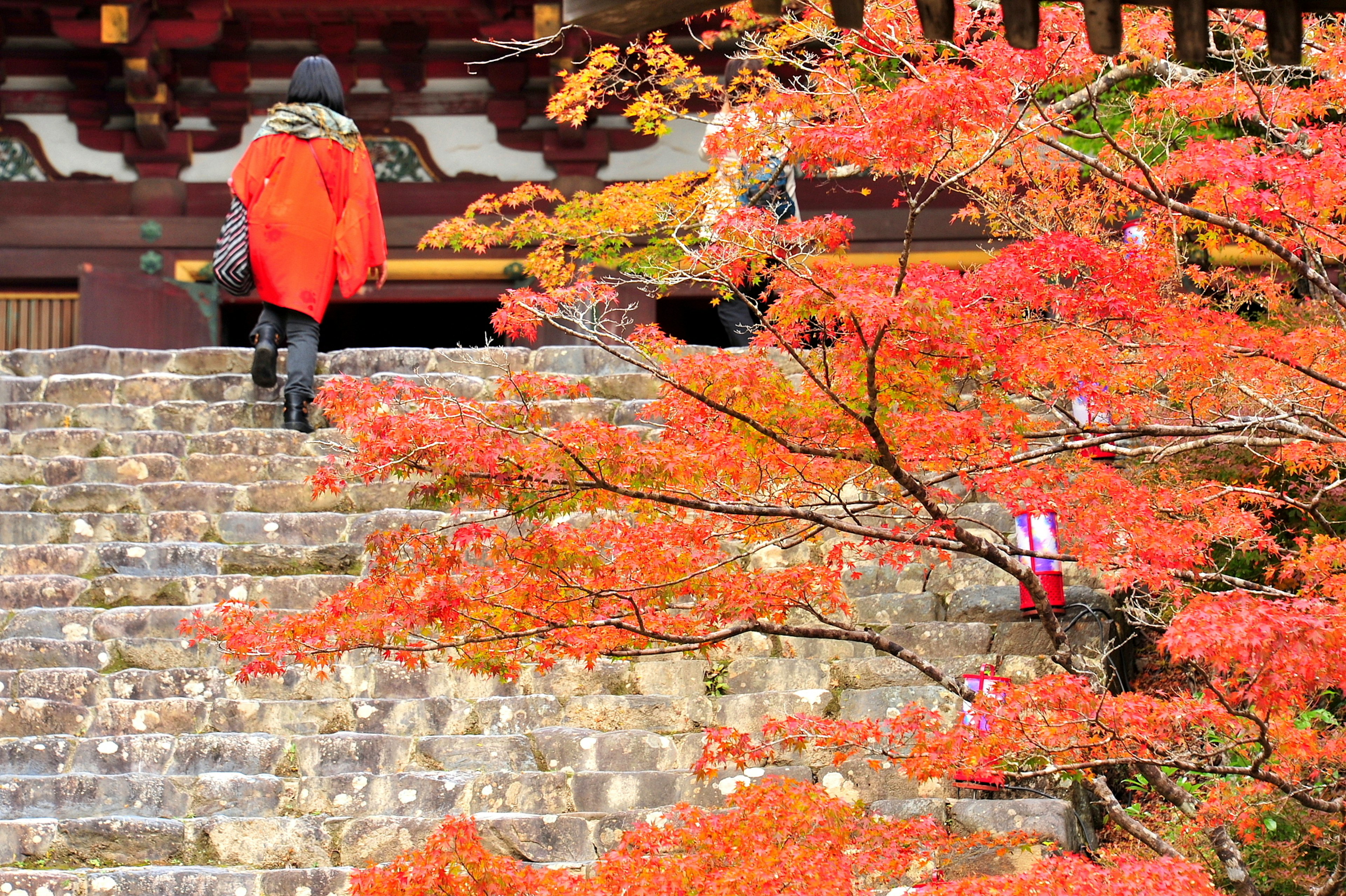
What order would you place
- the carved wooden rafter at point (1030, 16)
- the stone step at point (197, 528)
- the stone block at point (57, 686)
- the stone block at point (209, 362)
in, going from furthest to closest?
the stone block at point (209, 362) < the stone step at point (197, 528) < the stone block at point (57, 686) < the carved wooden rafter at point (1030, 16)

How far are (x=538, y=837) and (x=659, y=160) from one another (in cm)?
824

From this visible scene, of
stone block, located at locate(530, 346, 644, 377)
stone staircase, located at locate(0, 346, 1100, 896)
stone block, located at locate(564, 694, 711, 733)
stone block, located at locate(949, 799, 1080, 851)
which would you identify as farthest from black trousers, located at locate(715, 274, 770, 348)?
stone block, located at locate(949, 799, 1080, 851)

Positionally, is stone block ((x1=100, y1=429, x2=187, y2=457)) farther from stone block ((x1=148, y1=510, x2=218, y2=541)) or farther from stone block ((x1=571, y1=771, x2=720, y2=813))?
stone block ((x1=571, y1=771, x2=720, y2=813))

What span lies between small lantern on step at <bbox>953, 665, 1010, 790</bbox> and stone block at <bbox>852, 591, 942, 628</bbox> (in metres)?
0.94

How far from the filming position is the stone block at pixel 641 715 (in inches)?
263

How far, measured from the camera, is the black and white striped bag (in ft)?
29.9

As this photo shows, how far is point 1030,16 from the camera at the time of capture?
302cm

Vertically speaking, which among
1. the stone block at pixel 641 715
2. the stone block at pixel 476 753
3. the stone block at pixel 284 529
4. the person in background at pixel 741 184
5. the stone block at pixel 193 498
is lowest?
the stone block at pixel 476 753

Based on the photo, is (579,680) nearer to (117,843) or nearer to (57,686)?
(117,843)

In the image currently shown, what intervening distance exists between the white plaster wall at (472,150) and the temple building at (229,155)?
1 centimetres

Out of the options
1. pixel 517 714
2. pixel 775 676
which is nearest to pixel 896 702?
pixel 775 676

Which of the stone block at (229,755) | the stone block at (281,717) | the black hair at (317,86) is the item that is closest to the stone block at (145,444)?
the black hair at (317,86)

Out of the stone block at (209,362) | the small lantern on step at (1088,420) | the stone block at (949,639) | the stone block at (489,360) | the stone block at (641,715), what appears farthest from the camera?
the stone block at (209,362)

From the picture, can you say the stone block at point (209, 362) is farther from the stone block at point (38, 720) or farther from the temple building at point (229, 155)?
the stone block at point (38, 720)
